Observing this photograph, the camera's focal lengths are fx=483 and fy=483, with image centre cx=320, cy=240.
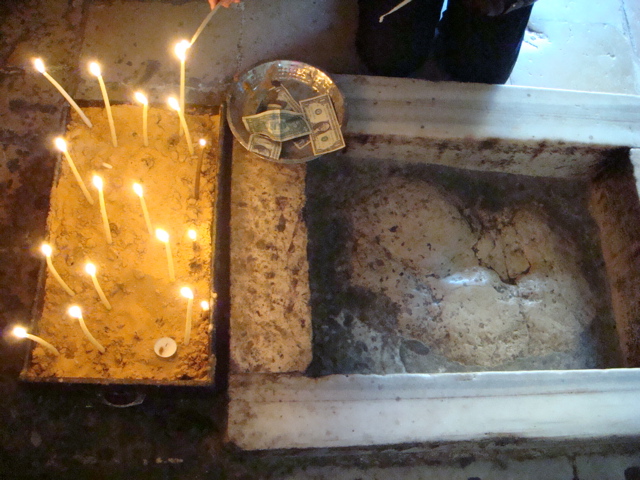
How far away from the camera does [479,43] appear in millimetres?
2281

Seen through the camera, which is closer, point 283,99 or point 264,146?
point 264,146

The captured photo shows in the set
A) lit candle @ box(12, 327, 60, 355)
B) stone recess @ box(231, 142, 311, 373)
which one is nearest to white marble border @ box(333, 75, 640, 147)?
stone recess @ box(231, 142, 311, 373)

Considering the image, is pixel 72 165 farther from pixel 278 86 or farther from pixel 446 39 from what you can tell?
pixel 446 39

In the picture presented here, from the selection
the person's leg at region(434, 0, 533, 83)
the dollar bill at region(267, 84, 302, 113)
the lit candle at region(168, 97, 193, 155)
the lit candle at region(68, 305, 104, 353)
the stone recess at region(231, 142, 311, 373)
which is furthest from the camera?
the dollar bill at region(267, 84, 302, 113)

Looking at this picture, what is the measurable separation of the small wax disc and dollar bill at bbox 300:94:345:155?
1.03 meters

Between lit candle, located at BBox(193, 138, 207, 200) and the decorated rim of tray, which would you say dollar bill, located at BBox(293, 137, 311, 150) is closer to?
the decorated rim of tray

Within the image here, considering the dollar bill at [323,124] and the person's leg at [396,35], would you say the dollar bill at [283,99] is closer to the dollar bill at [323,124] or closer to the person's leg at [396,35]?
the dollar bill at [323,124]

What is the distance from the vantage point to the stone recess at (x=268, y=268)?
6.21 feet

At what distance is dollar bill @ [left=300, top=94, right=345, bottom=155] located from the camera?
2.21 m

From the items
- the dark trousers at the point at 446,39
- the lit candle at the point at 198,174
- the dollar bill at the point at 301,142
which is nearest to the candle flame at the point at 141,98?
the lit candle at the point at 198,174

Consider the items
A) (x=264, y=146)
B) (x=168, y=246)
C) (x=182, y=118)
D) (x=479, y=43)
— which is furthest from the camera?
(x=479, y=43)

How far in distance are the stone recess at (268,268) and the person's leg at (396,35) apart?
704 mm

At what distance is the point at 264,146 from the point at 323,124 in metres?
0.30

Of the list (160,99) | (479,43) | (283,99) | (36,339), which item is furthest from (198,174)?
(479,43)
